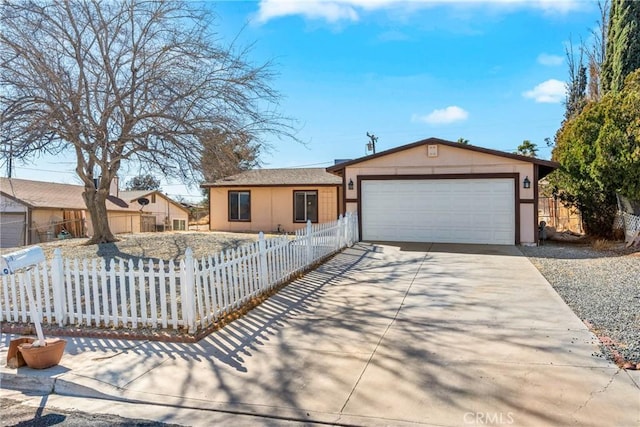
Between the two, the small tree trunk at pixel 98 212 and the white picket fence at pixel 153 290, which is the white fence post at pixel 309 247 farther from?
the small tree trunk at pixel 98 212

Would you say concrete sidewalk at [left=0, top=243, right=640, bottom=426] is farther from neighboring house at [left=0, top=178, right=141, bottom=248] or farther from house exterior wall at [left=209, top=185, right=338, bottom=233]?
neighboring house at [left=0, top=178, right=141, bottom=248]

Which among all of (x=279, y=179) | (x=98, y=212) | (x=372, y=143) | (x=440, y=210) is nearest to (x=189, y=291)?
(x=98, y=212)

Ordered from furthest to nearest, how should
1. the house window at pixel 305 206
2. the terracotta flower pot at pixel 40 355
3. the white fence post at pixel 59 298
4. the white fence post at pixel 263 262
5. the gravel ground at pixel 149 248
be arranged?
the house window at pixel 305 206 < the gravel ground at pixel 149 248 < the white fence post at pixel 263 262 < the white fence post at pixel 59 298 < the terracotta flower pot at pixel 40 355

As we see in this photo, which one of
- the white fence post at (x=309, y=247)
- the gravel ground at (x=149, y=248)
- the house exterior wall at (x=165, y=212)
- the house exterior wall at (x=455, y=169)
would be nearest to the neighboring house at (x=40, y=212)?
the house exterior wall at (x=165, y=212)

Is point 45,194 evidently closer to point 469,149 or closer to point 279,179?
point 279,179

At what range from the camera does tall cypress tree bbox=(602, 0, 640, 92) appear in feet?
55.2

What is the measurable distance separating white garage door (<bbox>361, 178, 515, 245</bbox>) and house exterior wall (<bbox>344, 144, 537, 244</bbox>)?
229 mm

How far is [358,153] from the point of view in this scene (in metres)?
28.6

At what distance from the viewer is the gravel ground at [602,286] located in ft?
16.1

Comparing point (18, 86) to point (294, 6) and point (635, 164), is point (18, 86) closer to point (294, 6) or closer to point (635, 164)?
point (294, 6)

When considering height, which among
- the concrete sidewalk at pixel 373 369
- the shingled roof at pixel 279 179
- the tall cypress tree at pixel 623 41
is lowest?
the concrete sidewalk at pixel 373 369

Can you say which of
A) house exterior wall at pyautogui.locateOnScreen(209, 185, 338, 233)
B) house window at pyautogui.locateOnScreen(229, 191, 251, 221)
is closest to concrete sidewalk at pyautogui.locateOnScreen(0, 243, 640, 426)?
house exterior wall at pyautogui.locateOnScreen(209, 185, 338, 233)

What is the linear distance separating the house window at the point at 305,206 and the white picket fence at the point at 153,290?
1198 centimetres

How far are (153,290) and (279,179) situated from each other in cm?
1516
